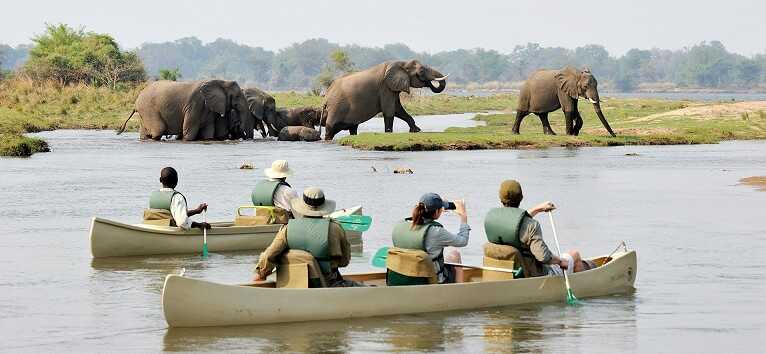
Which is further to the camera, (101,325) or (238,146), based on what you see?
(238,146)

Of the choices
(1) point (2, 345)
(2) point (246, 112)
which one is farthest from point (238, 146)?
(1) point (2, 345)

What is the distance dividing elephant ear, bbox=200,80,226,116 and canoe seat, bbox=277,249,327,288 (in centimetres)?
3607

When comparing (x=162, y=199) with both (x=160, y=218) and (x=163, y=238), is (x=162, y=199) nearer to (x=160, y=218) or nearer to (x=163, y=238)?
(x=160, y=218)

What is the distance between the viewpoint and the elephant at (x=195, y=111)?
49.6 m

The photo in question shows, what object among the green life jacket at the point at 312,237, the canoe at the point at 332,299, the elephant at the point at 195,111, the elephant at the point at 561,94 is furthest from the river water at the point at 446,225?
the elephant at the point at 195,111

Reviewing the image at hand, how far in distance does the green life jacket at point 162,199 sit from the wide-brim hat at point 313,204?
18.1 feet

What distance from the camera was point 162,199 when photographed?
19141 mm

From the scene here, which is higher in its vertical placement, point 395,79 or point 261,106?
point 395,79

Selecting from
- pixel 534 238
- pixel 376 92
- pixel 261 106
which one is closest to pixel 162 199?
pixel 534 238

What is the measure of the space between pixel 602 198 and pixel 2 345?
17718 mm

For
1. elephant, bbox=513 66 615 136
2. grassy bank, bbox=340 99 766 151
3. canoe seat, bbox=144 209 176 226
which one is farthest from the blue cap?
elephant, bbox=513 66 615 136

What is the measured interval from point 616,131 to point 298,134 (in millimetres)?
12153

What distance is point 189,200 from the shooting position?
92.4 feet

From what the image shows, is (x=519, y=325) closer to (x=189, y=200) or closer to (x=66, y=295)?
(x=66, y=295)
